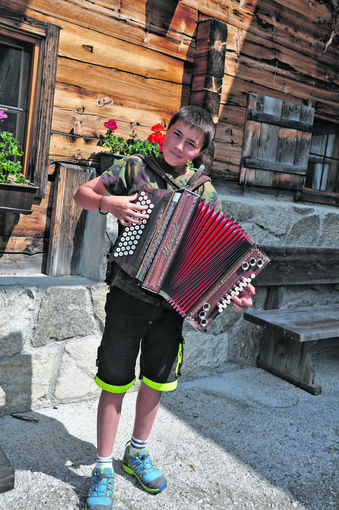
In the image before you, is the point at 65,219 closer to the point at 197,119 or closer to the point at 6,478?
the point at 197,119

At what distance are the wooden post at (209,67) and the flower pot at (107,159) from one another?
0.80 meters

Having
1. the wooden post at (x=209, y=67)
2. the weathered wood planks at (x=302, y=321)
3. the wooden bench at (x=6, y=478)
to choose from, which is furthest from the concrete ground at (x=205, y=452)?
the wooden post at (x=209, y=67)

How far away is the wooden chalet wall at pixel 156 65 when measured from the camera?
321 centimetres

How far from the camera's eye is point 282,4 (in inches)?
172

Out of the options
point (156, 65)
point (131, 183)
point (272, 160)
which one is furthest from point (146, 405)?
point (272, 160)

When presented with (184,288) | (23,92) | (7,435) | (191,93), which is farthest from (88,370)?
(191,93)

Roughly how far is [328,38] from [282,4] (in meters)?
0.63

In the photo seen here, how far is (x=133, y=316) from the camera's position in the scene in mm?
2047

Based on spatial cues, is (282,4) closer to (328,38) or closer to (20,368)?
(328,38)

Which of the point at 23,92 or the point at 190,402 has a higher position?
the point at 23,92

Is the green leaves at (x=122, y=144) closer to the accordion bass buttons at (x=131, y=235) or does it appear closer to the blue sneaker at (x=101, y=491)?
the accordion bass buttons at (x=131, y=235)

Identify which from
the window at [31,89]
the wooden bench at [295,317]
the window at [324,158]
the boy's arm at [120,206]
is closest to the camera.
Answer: the boy's arm at [120,206]

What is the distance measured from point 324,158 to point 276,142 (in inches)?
38.1

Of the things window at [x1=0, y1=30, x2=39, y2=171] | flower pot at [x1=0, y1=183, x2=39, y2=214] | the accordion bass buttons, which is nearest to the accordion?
the accordion bass buttons
